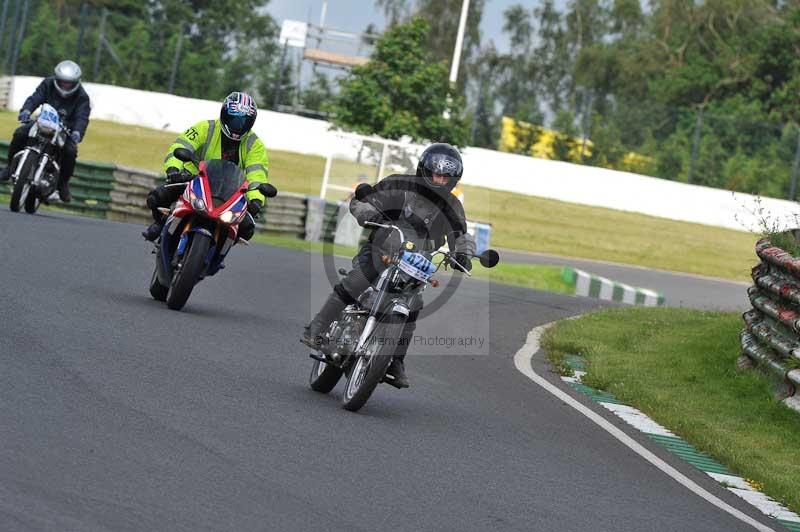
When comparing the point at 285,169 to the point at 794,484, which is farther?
the point at 285,169

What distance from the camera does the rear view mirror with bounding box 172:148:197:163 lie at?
38.6 ft

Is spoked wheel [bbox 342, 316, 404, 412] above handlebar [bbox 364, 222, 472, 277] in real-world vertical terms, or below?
below

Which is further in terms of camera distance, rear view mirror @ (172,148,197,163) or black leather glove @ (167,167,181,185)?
black leather glove @ (167,167,181,185)

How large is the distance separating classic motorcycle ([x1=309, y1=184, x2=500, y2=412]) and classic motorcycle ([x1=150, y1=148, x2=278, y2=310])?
2809 mm

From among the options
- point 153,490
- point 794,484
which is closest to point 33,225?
point 794,484

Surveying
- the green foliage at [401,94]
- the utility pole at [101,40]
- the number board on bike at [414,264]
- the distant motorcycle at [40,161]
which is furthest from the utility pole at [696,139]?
the number board on bike at [414,264]

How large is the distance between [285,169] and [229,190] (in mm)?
Result: 32799

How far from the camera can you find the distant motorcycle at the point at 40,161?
17719mm

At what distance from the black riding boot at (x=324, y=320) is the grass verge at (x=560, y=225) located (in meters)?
29.2

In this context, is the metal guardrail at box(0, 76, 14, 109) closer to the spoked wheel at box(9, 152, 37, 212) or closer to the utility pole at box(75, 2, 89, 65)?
the utility pole at box(75, 2, 89, 65)

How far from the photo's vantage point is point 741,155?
4459 centimetres

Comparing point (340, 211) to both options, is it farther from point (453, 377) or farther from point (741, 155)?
point (741, 155)

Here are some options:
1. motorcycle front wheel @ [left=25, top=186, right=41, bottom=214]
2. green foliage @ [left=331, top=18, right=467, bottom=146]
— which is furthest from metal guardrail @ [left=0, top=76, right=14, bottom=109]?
motorcycle front wheel @ [left=25, top=186, right=41, bottom=214]

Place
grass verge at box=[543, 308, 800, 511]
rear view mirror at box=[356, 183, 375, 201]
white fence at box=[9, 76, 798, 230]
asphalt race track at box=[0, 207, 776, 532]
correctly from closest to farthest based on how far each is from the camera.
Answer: asphalt race track at box=[0, 207, 776, 532] < rear view mirror at box=[356, 183, 375, 201] < grass verge at box=[543, 308, 800, 511] < white fence at box=[9, 76, 798, 230]
